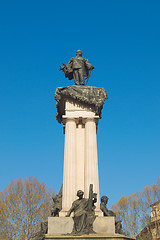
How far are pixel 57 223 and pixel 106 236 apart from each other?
2.32 metres

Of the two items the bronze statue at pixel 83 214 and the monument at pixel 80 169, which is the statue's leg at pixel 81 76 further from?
the bronze statue at pixel 83 214

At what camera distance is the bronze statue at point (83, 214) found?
13352 millimetres

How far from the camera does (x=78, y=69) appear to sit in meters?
19.7

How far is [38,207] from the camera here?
108 ft

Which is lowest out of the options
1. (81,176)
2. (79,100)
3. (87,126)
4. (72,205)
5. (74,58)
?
(72,205)

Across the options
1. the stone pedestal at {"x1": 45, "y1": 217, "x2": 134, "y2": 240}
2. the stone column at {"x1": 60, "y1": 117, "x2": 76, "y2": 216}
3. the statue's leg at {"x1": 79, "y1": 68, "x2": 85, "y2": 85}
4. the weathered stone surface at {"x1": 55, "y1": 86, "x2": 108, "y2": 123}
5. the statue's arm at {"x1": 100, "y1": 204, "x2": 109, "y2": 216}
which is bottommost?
the stone pedestal at {"x1": 45, "y1": 217, "x2": 134, "y2": 240}

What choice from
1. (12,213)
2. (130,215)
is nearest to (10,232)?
(12,213)

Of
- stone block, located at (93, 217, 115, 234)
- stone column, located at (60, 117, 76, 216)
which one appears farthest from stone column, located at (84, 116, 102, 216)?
stone block, located at (93, 217, 115, 234)

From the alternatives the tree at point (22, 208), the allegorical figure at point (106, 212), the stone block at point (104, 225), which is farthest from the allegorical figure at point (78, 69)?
the tree at point (22, 208)

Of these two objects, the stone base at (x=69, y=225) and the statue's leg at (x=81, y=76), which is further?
the statue's leg at (x=81, y=76)

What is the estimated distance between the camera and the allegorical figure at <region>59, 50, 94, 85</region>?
19.6m

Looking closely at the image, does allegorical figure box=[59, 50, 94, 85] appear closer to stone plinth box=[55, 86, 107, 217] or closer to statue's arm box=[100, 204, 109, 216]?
stone plinth box=[55, 86, 107, 217]

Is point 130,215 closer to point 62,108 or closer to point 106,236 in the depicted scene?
point 62,108

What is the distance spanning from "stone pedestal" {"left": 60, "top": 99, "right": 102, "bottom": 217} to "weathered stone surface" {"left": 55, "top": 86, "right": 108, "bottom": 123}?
0.28m
